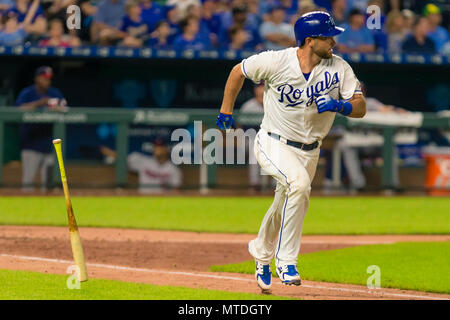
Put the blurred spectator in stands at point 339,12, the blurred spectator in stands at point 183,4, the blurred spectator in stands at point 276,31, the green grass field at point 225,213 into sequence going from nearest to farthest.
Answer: the green grass field at point 225,213 → the blurred spectator in stands at point 276,31 → the blurred spectator in stands at point 183,4 → the blurred spectator in stands at point 339,12

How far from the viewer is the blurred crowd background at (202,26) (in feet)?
48.4

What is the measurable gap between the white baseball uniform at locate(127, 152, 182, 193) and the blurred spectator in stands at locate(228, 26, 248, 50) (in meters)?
2.43

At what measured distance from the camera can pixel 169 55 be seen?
14.7m

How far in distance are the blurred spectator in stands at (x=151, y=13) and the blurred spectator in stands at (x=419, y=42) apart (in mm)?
4214

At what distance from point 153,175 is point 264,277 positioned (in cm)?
828

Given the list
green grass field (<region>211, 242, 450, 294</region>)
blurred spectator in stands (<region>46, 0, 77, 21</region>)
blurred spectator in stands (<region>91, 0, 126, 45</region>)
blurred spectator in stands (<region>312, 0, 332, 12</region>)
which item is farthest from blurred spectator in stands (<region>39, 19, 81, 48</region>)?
green grass field (<region>211, 242, 450, 294</region>)

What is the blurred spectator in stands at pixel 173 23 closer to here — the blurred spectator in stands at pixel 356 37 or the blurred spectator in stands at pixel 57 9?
the blurred spectator in stands at pixel 57 9

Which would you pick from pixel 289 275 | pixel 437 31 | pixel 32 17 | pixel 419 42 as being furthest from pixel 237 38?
pixel 289 275

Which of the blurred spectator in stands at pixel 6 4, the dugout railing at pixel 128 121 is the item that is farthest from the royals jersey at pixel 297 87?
the blurred spectator in stands at pixel 6 4

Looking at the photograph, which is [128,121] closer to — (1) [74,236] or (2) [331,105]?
(1) [74,236]

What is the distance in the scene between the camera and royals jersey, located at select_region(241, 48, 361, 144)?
5.90 m

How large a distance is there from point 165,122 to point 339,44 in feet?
10.6

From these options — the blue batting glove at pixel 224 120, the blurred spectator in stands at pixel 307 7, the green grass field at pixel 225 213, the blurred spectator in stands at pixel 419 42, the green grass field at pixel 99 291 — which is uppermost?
the blurred spectator in stands at pixel 307 7
